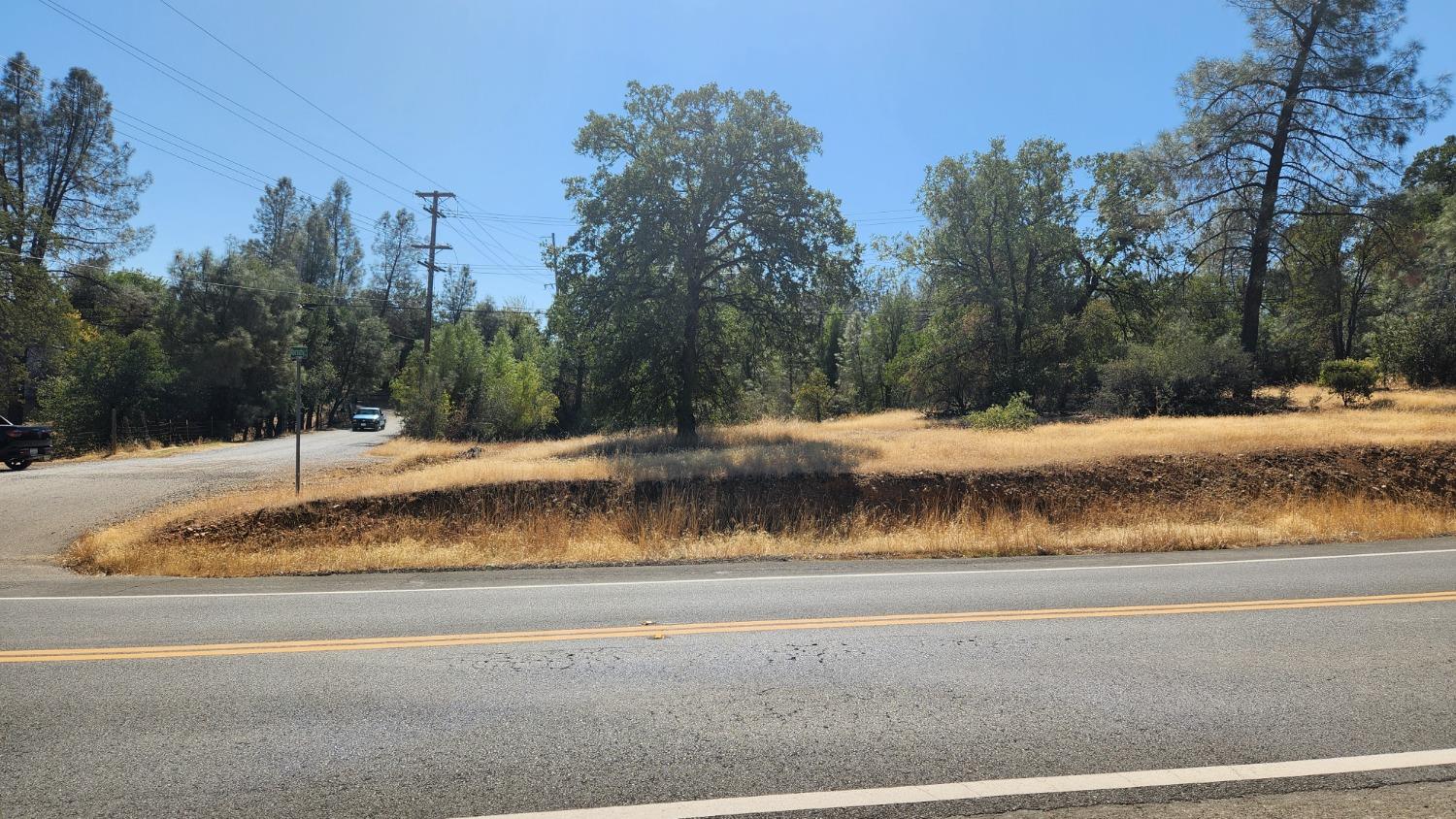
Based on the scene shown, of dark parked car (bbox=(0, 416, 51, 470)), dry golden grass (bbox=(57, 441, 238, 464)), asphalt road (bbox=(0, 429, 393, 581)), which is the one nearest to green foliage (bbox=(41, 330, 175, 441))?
dry golden grass (bbox=(57, 441, 238, 464))

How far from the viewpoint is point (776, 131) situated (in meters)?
22.3

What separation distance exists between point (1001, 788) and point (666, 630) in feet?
10.5

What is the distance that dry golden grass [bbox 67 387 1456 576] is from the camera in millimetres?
10352

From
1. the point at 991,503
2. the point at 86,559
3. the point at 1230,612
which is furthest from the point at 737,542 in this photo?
the point at 86,559

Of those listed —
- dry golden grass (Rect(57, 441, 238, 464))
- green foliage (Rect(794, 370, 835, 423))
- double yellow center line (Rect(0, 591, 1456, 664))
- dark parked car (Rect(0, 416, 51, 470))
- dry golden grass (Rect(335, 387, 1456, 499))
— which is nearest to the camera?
double yellow center line (Rect(0, 591, 1456, 664))

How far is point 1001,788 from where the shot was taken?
3.27 metres

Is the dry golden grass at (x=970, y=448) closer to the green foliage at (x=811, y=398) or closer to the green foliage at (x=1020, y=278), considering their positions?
the green foliage at (x=1020, y=278)

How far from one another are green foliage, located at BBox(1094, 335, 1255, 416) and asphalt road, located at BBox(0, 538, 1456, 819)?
64.6 feet

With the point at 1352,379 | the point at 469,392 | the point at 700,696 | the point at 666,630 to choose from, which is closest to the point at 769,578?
the point at 666,630

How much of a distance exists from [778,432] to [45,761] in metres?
20.6

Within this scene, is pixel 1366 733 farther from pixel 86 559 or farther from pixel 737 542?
pixel 86 559

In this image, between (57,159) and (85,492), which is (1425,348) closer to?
(85,492)

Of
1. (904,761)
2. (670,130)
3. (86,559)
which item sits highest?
(670,130)

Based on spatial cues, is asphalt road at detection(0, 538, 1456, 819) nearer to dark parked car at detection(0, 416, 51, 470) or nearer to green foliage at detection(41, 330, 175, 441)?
dark parked car at detection(0, 416, 51, 470)
